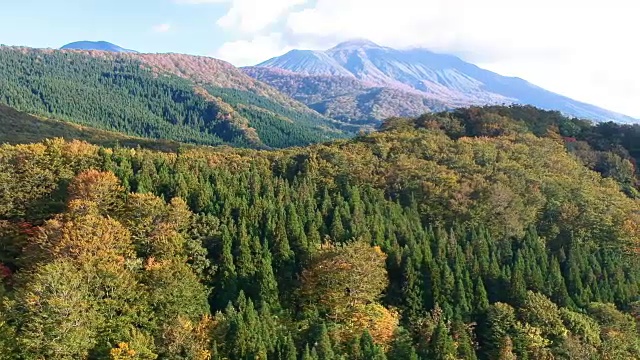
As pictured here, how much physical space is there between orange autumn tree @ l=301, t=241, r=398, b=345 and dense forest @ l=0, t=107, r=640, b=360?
153 millimetres

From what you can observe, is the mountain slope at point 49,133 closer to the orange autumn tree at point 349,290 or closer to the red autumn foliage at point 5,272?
the red autumn foliage at point 5,272

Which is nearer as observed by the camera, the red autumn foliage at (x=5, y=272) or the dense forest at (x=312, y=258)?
the dense forest at (x=312, y=258)

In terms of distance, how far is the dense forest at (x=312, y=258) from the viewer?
109 ft

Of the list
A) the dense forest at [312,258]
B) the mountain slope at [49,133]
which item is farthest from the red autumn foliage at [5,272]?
the mountain slope at [49,133]

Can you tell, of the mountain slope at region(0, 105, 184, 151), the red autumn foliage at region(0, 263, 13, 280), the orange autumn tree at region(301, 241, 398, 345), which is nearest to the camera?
the orange autumn tree at region(301, 241, 398, 345)

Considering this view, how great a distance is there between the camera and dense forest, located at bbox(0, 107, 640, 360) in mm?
33094

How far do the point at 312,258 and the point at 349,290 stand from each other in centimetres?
497

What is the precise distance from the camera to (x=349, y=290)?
40.2m

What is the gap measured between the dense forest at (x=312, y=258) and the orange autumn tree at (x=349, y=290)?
0.50 feet

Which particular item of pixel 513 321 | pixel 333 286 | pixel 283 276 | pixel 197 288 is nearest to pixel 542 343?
pixel 513 321

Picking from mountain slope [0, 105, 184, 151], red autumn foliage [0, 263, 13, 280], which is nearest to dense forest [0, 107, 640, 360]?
red autumn foliage [0, 263, 13, 280]

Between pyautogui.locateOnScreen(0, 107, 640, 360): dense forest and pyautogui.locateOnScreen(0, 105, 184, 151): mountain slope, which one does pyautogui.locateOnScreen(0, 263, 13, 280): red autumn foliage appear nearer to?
pyautogui.locateOnScreen(0, 107, 640, 360): dense forest

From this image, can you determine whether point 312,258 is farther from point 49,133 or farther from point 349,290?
point 49,133

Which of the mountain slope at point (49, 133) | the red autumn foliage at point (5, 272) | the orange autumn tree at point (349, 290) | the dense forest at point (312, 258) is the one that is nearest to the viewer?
the dense forest at point (312, 258)
